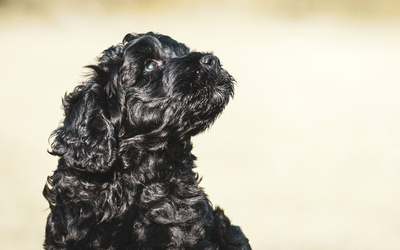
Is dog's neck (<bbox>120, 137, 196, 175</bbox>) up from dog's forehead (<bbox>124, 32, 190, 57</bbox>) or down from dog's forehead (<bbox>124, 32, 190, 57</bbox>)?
down

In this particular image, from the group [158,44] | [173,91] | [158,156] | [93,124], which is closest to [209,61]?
[173,91]

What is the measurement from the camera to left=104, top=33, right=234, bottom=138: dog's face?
191 inches

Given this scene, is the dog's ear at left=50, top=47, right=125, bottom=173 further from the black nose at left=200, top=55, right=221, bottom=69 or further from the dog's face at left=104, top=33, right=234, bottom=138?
the black nose at left=200, top=55, right=221, bottom=69

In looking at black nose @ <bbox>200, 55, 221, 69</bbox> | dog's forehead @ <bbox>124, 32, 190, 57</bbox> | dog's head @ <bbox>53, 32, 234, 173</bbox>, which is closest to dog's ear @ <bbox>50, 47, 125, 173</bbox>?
dog's head @ <bbox>53, 32, 234, 173</bbox>

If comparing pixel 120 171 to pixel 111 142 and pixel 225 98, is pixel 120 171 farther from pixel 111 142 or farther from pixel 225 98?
pixel 225 98

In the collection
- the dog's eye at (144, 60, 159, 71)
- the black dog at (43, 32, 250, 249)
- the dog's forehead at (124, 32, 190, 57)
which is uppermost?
the dog's forehead at (124, 32, 190, 57)

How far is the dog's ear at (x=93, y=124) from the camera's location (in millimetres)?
4754

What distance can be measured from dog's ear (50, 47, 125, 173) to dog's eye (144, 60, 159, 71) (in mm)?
253

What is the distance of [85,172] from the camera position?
4.85 meters

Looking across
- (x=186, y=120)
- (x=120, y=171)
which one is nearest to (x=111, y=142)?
(x=120, y=171)

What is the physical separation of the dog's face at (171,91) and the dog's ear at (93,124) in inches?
3.2

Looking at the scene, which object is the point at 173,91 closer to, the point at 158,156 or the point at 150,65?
the point at 150,65

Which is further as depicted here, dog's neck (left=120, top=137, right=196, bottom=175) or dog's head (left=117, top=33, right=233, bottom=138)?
dog's neck (left=120, top=137, right=196, bottom=175)

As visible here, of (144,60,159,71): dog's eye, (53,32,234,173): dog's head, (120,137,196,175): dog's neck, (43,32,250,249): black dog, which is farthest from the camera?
(144,60,159,71): dog's eye
